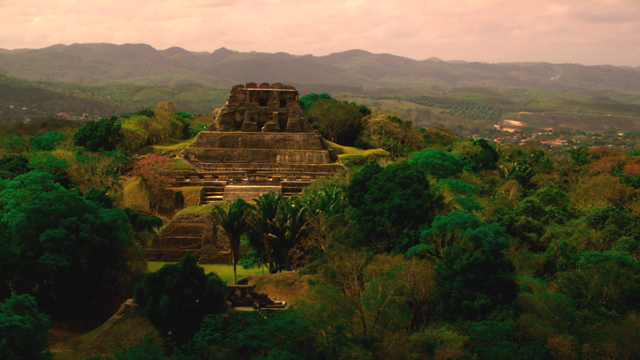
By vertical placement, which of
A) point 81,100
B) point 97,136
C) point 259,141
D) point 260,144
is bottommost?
point 260,144

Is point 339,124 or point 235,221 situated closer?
point 235,221

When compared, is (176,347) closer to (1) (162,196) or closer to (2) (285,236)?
(2) (285,236)

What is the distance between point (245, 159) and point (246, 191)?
18.3 ft

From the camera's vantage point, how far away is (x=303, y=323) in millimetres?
12453

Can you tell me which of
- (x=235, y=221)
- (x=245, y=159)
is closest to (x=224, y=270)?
(x=235, y=221)

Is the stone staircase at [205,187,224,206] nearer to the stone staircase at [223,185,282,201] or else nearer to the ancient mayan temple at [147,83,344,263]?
the ancient mayan temple at [147,83,344,263]

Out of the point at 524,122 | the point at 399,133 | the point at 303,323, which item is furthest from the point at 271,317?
the point at 524,122

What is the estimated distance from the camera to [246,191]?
91.5 feet

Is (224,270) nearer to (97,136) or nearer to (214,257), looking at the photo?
(214,257)

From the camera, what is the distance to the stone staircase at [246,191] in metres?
27.4

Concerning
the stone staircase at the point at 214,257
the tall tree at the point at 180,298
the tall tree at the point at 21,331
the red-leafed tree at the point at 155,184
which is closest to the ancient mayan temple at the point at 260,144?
the red-leafed tree at the point at 155,184

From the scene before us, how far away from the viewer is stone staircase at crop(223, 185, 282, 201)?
89.8 ft

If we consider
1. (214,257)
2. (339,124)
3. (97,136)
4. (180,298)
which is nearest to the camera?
(180,298)

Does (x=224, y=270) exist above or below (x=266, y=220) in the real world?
below
